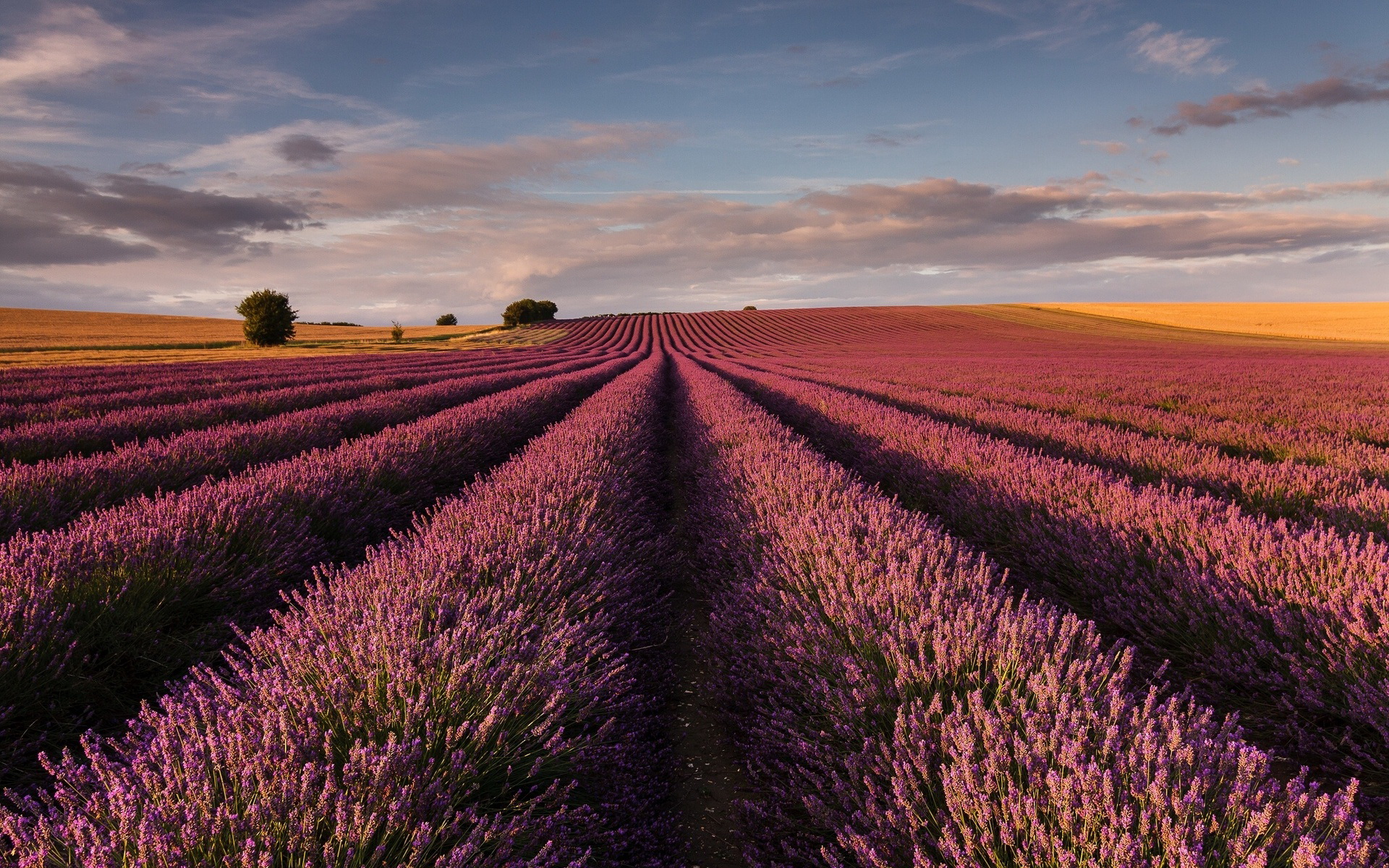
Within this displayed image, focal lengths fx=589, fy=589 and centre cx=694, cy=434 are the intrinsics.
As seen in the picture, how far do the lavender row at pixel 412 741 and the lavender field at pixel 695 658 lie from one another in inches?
0.6

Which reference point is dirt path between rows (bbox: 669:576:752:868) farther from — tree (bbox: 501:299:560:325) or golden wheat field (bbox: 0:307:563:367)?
tree (bbox: 501:299:560:325)

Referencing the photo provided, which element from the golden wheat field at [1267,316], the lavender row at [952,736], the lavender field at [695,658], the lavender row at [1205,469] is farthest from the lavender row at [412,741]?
the golden wheat field at [1267,316]

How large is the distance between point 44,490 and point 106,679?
2735 millimetres

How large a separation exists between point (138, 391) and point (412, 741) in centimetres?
1288

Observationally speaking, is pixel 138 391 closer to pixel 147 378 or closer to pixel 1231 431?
pixel 147 378

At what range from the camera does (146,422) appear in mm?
7574

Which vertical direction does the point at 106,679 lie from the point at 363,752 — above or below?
below

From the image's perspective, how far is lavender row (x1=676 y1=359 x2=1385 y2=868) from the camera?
51.1 inches

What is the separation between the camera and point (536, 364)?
2122 cm

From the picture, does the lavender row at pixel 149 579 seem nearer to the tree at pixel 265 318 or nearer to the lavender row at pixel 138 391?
the lavender row at pixel 138 391

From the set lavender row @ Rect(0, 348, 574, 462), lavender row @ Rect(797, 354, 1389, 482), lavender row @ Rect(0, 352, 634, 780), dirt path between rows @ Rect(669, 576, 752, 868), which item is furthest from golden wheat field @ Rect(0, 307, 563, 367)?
lavender row @ Rect(797, 354, 1389, 482)

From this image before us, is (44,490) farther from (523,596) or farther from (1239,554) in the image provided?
(1239,554)

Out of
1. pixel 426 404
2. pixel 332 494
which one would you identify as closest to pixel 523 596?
pixel 332 494

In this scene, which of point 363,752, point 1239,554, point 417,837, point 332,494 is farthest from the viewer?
point 332,494
